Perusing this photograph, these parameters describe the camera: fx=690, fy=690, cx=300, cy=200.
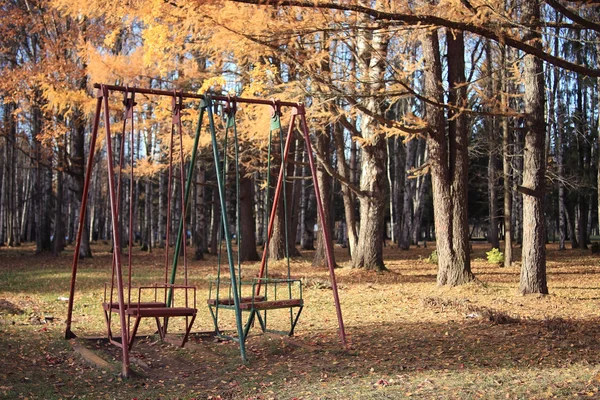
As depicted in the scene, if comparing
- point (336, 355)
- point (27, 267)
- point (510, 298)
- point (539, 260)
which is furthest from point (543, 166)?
point (27, 267)

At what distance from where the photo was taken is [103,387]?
6.05m

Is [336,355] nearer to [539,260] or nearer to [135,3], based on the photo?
[135,3]

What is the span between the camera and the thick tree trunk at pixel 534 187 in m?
12.1

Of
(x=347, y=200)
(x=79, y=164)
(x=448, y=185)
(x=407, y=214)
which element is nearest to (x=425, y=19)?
(x=448, y=185)

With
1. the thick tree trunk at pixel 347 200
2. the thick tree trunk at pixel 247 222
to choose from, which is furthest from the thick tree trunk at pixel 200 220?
the thick tree trunk at pixel 347 200

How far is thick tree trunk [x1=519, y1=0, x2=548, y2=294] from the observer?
39.8ft

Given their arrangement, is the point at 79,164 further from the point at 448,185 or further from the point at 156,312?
the point at 156,312

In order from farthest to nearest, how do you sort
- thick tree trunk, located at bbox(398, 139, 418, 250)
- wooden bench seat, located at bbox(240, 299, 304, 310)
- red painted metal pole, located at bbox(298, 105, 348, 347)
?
thick tree trunk, located at bbox(398, 139, 418, 250) < red painted metal pole, located at bbox(298, 105, 348, 347) < wooden bench seat, located at bbox(240, 299, 304, 310)

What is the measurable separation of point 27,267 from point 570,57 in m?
22.3

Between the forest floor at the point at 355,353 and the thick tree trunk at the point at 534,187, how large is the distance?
464 mm

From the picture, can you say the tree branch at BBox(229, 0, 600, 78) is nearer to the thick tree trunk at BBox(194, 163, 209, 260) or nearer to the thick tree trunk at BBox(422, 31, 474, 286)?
the thick tree trunk at BBox(422, 31, 474, 286)

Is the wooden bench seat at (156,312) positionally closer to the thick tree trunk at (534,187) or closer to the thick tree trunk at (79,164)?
the thick tree trunk at (534,187)

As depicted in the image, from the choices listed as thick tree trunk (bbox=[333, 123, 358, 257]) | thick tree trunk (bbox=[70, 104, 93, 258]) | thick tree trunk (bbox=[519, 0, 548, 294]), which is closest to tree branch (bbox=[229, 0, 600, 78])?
thick tree trunk (bbox=[519, 0, 548, 294])

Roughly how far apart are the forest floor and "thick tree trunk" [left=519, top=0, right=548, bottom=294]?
18.3 inches
